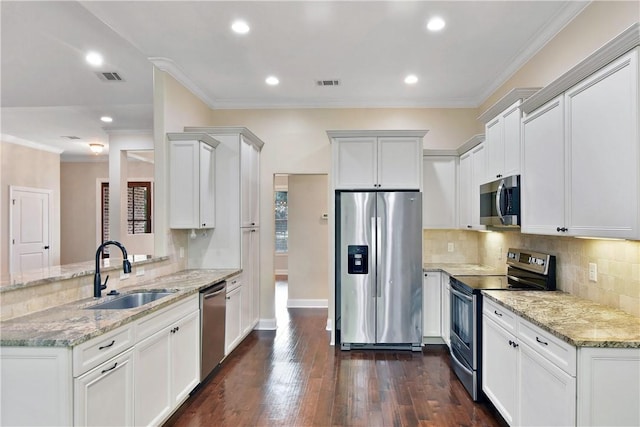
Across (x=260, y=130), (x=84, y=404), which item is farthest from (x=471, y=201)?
(x=84, y=404)

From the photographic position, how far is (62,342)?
1.71 meters

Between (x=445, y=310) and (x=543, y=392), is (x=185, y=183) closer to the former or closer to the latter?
(x=445, y=310)

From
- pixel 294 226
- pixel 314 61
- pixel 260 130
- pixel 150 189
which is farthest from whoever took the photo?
pixel 150 189

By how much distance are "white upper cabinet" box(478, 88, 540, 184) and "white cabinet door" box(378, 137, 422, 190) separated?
0.93 metres

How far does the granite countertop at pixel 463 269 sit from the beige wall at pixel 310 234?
223 cm

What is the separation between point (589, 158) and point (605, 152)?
0.41 feet

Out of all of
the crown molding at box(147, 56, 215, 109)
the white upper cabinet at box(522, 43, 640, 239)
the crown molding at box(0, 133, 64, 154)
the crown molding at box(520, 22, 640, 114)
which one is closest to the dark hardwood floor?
the white upper cabinet at box(522, 43, 640, 239)

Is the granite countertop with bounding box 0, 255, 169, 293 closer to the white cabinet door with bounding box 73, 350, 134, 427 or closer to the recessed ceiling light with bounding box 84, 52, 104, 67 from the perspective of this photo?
the white cabinet door with bounding box 73, 350, 134, 427

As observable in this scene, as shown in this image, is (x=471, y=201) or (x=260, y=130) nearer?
(x=471, y=201)

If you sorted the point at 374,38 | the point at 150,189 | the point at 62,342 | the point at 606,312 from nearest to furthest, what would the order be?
the point at 62,342, the point at 606,312, the point at 374,38, the point at 150,189

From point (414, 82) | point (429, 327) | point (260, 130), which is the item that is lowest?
point (429, 327)

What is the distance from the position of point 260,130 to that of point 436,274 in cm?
306

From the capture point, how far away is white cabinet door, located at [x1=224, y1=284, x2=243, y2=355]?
390 cm

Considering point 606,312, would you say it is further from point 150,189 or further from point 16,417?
point 150,189
